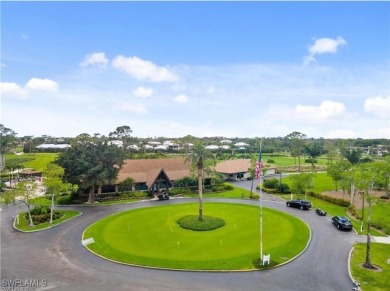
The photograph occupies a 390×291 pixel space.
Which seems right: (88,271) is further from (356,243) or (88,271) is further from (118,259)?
(356,243)

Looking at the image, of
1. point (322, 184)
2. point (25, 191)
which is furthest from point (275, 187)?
point (25, 191)

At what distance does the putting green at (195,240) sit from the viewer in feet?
108

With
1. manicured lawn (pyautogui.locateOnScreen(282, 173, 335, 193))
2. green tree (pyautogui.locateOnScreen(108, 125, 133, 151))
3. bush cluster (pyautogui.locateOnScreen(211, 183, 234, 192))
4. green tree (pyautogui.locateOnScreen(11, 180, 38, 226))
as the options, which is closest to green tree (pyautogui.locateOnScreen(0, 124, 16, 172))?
green tree (pyautogui.locateOnScreen(108, 125, 133, 151))

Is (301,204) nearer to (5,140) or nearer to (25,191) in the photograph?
(25,191)

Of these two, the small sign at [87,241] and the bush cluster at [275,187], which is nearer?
the small sign at [87,241]

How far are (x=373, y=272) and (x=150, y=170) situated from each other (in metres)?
56.0

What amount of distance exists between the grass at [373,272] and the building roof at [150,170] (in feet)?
152

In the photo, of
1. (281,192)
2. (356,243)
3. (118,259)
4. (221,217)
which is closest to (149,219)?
(221,217)

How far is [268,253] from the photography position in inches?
1359

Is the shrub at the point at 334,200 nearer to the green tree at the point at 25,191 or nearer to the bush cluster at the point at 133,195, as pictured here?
the bush cluster at the point at 133,195

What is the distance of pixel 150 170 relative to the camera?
77.6 metres

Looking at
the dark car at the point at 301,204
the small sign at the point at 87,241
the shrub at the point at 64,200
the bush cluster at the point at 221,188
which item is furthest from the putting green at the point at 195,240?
the bush cluster at the point at 221,188

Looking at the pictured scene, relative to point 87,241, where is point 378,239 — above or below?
above

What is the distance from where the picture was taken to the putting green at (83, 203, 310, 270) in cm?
3298
